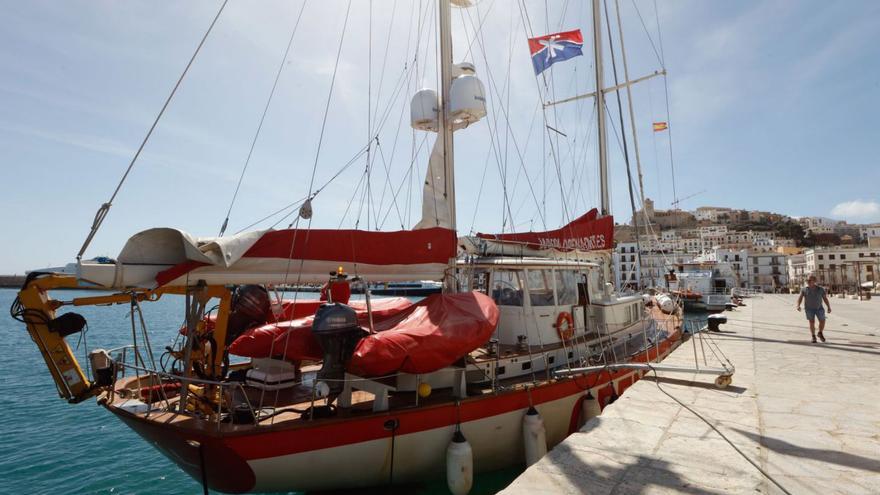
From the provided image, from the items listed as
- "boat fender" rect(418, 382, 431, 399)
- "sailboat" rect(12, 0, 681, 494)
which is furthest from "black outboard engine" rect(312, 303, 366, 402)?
"boat fender" rect(418, 382, 431, 399)

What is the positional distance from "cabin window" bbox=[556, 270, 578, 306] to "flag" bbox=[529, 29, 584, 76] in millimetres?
8455

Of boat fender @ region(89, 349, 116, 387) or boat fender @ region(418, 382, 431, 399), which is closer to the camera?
boat fender @ region(418, 382, 431, 399)

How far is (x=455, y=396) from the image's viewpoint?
5.98 meters

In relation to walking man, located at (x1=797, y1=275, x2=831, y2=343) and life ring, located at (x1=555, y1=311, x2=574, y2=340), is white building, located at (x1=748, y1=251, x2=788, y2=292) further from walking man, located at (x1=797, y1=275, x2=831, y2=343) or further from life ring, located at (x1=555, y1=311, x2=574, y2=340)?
life ring, located at (x1=555, y1=311, x2=574, y2=340)

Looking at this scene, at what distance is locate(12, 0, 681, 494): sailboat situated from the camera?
473cm

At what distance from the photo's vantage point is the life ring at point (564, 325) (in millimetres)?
7910

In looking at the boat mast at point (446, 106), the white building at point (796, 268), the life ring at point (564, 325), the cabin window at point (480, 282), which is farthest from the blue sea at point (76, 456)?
the white building at point (796, 268)

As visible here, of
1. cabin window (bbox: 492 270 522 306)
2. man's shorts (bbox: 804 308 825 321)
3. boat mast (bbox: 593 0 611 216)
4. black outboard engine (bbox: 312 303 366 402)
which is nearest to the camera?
black outboard engine (bbox: 312 303 366 402)

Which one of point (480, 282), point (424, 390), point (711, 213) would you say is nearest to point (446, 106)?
point (480, 282)

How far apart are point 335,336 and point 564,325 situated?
4.52 metres

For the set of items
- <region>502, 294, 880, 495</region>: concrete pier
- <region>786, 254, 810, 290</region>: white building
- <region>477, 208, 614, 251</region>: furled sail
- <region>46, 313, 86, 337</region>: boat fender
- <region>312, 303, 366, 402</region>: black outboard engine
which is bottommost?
<region>786, 254, 810, 290</region>: white building

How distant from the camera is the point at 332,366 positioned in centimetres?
527

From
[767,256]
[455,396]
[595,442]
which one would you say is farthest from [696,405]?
[767,256]

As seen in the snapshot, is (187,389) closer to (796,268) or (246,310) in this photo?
(246,310)
